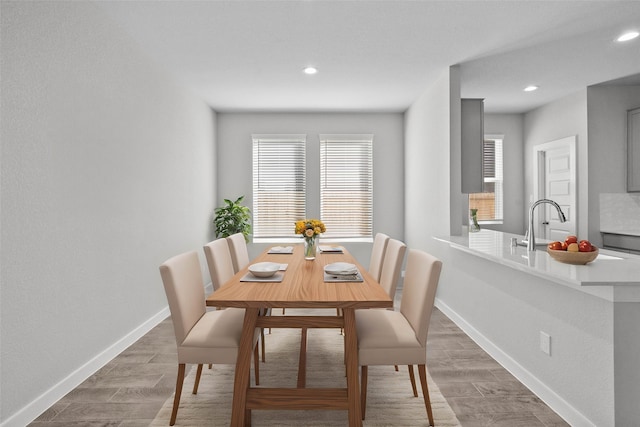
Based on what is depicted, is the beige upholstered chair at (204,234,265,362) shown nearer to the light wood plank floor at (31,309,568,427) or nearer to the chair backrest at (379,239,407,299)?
the light wood plank floor at (31,309,568,427)

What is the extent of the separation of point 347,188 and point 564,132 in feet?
10.1

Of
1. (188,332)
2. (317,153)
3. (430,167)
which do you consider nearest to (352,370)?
(188,332)

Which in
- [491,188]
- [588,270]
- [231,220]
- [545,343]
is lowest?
[545,343]

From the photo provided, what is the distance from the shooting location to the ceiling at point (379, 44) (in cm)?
269

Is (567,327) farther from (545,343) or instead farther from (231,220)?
(231,220)

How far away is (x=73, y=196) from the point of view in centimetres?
243

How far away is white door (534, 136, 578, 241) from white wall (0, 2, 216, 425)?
5.03 m

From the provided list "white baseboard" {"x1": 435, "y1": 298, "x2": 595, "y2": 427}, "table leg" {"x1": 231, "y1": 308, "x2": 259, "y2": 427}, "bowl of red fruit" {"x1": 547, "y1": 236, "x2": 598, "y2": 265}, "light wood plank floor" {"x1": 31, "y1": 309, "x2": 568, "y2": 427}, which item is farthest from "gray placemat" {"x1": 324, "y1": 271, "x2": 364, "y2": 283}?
"white baseboard" {"x1": 435, "y1": 298, "x2": 595, "y2": 427}

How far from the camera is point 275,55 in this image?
3494 mm

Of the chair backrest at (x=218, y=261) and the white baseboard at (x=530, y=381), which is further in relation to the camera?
the chair backrest at (x=218, y=261)

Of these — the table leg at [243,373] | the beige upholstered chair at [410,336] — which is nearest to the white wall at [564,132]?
the beige upholstered chair at [410,336]

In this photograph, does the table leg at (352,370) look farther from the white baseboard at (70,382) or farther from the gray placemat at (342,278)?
the white baseboard at (70,382)

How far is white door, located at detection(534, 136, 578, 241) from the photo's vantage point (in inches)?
188

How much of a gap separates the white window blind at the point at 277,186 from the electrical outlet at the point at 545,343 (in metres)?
3.94
